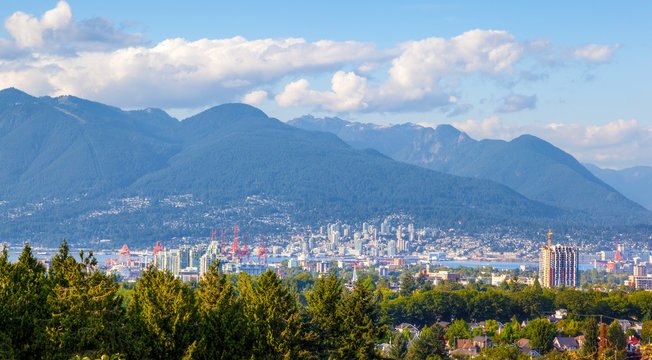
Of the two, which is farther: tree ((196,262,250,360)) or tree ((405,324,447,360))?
tree ((405,324,447,360))

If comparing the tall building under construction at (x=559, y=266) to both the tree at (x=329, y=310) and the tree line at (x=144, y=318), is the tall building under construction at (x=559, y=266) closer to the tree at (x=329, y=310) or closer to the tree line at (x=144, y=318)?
the tree at (x=329, y=310)

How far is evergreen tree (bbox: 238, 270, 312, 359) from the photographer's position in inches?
1257

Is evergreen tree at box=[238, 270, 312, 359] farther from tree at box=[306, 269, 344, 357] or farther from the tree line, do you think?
tree at box=[306, 269, 344, 357]

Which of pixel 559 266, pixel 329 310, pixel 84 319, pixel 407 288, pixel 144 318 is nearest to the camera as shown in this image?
pixel 84 319

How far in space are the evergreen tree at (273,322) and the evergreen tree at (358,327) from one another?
406 cm

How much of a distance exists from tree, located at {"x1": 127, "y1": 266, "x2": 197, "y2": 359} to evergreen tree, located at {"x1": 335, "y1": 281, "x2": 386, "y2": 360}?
9860 mm

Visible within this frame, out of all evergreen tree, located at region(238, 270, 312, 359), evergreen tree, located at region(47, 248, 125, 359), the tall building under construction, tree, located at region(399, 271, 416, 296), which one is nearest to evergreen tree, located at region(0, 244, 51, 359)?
evergreen tree, located at region(47, 248, 125, 359)

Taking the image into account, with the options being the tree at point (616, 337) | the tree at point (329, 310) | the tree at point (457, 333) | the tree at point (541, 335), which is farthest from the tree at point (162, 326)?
the tree at point (457, 333)

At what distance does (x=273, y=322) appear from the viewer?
32531 mm

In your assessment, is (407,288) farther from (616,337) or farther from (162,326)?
(162,326)

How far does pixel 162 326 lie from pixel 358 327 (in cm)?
1180

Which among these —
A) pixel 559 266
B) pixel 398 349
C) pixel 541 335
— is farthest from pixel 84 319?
pixel 559 266

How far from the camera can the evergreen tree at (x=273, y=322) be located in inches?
1257

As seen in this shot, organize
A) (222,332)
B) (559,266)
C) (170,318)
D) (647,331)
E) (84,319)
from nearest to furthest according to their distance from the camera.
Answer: (84,319) → (170,318) → (222,332) → (647,331) → (559,266)
